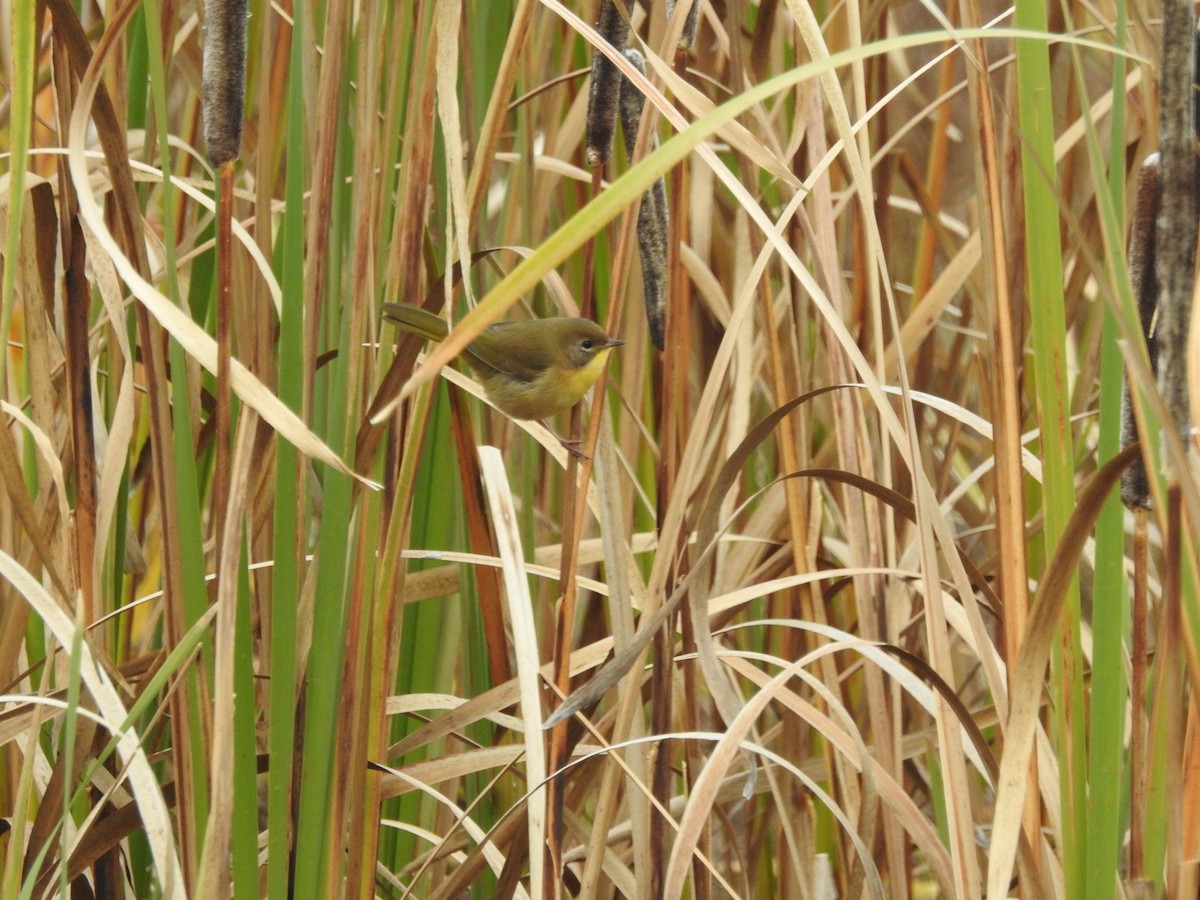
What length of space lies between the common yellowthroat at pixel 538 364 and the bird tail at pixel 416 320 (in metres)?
0.24

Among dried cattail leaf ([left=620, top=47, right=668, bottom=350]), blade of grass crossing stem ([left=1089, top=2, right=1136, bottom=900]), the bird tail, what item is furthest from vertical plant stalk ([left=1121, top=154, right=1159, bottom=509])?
the bird tail

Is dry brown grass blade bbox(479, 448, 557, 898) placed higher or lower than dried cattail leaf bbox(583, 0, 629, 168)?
lower

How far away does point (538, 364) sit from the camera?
1.85m

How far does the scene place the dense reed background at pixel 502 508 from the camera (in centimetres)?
91

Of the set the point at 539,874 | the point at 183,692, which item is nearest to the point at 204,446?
the point at 183,692

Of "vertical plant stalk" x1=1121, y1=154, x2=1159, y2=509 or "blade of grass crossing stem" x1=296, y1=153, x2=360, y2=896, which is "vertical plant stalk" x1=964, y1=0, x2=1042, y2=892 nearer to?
"vertical plant stalk" x1=1121, y1=154, x2=1159, y2=509

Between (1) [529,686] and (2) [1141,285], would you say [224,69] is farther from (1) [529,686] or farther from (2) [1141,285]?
(2) [1141,285]

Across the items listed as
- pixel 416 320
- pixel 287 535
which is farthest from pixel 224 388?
pixel 416 320

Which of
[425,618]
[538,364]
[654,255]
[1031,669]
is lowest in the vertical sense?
[425,618]

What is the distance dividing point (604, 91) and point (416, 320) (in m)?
0.26

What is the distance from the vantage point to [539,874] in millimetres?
944

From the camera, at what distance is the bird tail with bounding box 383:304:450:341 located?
1107 mm

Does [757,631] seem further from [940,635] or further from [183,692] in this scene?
[183,692]

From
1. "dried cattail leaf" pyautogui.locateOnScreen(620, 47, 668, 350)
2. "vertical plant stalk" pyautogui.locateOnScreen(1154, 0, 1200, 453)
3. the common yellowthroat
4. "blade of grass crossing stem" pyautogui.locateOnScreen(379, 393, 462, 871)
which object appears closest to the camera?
"vertical plant stalk" pyautogui.locateOnScreen(1154, 0, 1200, 453)
